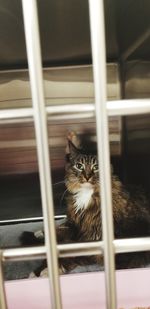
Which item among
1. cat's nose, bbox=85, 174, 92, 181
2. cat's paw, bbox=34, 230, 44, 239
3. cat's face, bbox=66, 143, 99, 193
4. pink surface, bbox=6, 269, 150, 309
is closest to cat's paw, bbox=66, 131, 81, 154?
cat's face, bbox=66, 143, 99, 193

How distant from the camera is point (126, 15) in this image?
2.68ft

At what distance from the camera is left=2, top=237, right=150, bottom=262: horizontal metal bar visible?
1.60ft

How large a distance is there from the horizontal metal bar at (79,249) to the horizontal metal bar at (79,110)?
18cm

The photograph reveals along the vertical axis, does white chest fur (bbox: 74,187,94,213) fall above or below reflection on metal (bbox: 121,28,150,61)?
below

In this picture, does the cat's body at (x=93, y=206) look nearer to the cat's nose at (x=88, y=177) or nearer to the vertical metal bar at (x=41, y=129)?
the cat's nose at (x=88, y=177)

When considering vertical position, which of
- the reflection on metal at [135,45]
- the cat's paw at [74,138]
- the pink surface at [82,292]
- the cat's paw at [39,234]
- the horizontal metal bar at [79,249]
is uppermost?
the reflection on metal at [135,45]

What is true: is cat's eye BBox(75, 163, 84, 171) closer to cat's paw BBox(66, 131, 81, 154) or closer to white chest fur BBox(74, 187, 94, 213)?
white chest fur BBox(74, 187, 94, 213)

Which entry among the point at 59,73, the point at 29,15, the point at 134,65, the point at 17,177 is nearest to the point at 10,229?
the point at 17,177

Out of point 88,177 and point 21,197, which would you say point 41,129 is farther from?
point 21,197

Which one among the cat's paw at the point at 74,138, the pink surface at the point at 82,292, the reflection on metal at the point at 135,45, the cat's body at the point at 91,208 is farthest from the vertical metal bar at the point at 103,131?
the cat's paw at the point at 74,138

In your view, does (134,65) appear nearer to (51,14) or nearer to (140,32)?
(140,32)

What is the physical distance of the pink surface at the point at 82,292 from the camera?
0.62 metres

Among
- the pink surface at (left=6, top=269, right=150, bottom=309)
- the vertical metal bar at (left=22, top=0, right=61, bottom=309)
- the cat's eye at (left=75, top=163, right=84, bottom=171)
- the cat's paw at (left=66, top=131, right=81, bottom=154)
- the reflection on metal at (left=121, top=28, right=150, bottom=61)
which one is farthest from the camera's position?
the cat's paw at (left=66, top=131, right=81, bottom=154)

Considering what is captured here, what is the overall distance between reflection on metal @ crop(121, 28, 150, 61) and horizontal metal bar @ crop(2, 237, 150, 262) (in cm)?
50
